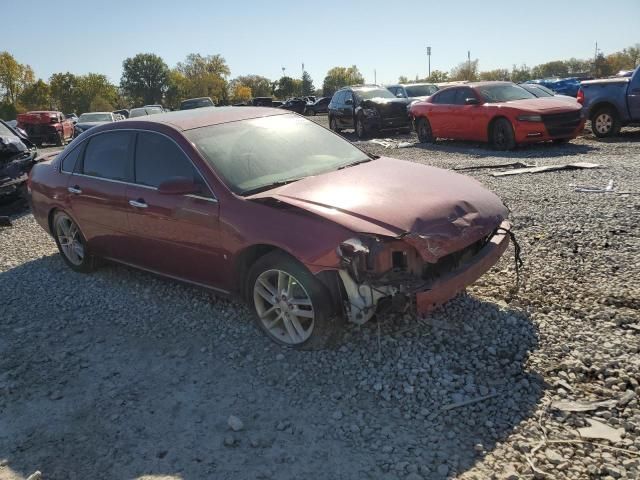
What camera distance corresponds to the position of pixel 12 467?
9.75 ft

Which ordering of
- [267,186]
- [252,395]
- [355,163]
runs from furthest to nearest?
[355,163] < [267,186] < [252,395]

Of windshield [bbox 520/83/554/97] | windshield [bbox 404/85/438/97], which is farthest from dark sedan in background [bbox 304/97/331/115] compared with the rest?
windshield [bbox 520/83/554/97]

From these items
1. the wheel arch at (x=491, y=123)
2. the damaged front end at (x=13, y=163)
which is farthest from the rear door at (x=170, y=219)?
the wheel arch at (x=491, y=123)

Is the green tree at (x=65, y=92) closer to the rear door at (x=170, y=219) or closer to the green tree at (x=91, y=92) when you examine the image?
the green tree at (x=91, y=92)

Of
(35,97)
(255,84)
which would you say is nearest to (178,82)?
(255,84)

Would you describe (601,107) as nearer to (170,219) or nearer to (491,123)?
(491,123)

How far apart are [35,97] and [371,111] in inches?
2731

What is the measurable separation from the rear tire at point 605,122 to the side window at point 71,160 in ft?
39.1

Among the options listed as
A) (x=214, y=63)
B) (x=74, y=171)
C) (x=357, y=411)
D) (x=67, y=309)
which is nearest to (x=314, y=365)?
(x=357, y=411)

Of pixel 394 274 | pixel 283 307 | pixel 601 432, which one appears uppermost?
pixel 394 274

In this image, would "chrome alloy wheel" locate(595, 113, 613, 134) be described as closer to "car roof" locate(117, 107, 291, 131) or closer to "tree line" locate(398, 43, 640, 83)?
"car roof" locate(117, 107, 291, 131)

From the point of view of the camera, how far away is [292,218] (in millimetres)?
3715

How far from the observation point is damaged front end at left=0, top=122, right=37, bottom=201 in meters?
9.22

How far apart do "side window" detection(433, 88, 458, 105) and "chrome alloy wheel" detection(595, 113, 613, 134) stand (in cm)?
343
